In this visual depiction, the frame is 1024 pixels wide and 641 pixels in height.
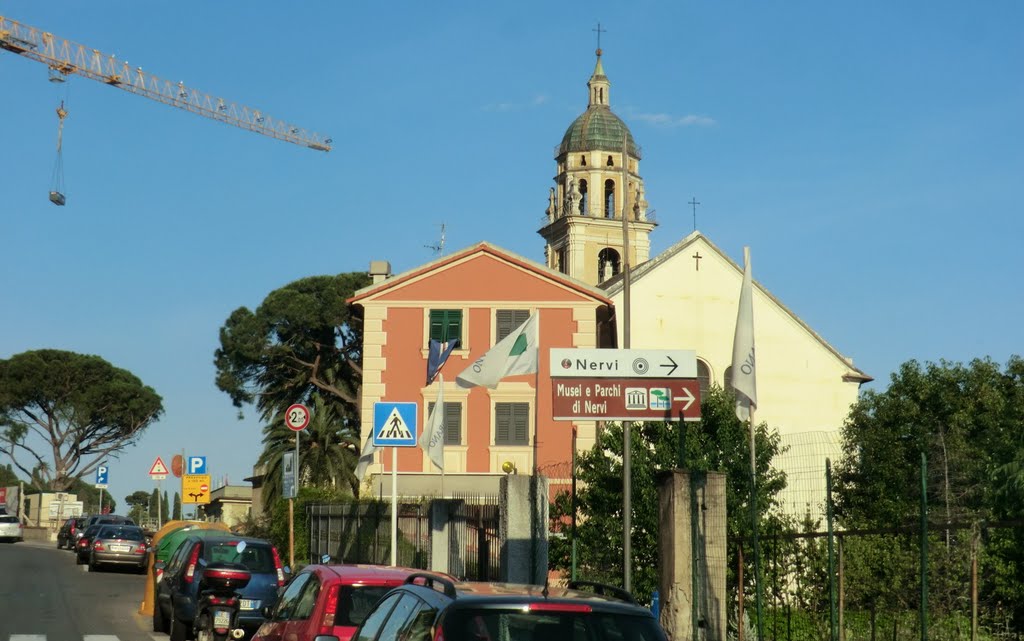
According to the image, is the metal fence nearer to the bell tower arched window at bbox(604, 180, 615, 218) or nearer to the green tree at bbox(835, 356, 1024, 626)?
the green tree at bbox(835, 356, 1024, 626)

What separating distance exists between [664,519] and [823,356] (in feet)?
137

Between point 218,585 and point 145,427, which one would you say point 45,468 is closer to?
point 145,427

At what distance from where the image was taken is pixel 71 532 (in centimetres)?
5431

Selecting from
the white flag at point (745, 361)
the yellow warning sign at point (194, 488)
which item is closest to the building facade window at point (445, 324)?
the yellow warning sign at point (194, 488)

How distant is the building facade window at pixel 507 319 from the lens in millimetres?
47812

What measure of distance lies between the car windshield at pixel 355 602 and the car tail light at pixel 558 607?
404 cm

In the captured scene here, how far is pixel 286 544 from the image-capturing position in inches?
1506

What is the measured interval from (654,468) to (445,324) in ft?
44.5

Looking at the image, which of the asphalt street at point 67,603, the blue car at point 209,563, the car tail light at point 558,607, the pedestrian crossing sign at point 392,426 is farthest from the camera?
the asphalt street at point 67,603

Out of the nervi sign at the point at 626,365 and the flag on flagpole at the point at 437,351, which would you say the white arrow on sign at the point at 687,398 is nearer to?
the nervi sign at the point at 626,365

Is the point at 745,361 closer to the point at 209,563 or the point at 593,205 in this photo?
the point at 209,563

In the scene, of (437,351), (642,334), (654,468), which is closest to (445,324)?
(437,351)

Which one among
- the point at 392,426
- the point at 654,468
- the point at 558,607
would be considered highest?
the point at 392,426

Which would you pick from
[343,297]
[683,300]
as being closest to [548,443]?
[683,300]
